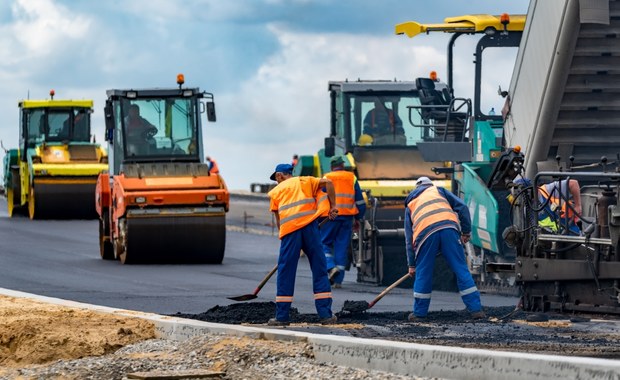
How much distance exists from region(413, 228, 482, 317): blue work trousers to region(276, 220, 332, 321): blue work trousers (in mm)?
993

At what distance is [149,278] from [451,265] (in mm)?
6360

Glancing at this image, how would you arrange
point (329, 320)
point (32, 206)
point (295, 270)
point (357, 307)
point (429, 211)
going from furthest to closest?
point (32, 206)
point (429, 211)
point (357, 307)
point (295, 270)
point (329, 320)

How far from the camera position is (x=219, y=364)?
9.73 metres

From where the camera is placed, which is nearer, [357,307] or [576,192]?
[576,192]

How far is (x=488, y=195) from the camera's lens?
56.3ft

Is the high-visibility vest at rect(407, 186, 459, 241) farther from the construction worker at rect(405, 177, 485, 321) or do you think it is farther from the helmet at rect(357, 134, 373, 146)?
the helmet at rect(357, 134, 373, 146)

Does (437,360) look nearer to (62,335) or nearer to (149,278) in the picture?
(62,335)

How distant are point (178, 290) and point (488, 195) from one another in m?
3.95

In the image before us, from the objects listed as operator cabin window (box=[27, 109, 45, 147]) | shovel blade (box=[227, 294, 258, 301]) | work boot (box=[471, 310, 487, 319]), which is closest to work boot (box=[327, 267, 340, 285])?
shovel blade (box=[227, 294, 258, 301])

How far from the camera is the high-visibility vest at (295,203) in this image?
13211mm

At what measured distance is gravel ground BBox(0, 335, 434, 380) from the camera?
9383mm

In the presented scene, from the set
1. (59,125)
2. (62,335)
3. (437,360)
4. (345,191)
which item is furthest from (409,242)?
(59,125)

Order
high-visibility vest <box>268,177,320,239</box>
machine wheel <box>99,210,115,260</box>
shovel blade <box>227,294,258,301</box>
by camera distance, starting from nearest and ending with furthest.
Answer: high-visibility vest <box>268,177,320,239</box>, shovel blade <box>227,294,258,301</box>, machine wheel <box>99,210,115,260</box>

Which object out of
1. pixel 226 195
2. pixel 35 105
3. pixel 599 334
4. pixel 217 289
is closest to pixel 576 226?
pixel 599 334
